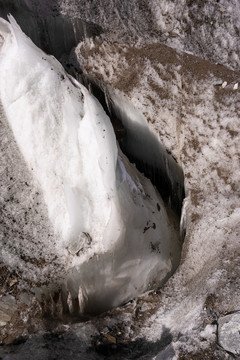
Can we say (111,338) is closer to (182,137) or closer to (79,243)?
(79,243)

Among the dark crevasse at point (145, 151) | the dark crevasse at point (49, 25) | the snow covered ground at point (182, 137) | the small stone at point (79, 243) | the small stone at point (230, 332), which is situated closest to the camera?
the small stone at point (230, 332)

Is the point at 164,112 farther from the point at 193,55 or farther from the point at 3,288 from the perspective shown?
the point at 3,288

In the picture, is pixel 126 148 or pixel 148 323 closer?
pixel 148 323

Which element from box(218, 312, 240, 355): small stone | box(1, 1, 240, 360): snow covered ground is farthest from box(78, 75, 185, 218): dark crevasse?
box(218, 312, 240, 355): small stone

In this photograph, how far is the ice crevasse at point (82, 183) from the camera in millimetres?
2777

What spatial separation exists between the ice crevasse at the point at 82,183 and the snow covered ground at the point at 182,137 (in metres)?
0.21

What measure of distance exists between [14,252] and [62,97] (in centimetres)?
112

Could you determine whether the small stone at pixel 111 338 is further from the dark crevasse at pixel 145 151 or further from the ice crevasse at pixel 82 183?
the dark crevasse at pixel 145 151

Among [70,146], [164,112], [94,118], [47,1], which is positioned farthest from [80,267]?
[47,1]

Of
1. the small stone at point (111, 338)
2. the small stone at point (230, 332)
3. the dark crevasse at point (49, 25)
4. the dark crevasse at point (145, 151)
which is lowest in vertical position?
the small stone at point (111, 338)

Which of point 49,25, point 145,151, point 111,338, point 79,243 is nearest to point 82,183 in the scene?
point 79,243

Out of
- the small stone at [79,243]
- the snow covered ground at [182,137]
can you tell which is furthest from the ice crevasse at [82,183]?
the snow covered ground at [182,137]

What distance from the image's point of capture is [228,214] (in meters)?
2.95

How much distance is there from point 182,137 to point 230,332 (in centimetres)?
142
